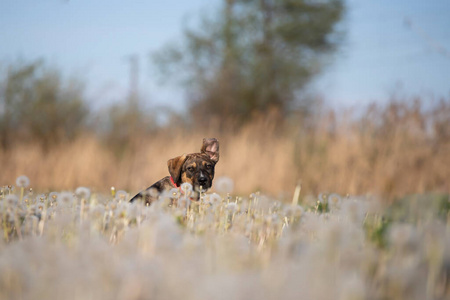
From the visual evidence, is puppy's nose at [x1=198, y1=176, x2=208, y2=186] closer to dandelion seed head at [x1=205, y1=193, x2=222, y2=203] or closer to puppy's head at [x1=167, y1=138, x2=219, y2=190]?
puppy's head at [x1=167, y1=138, x2=219, y2=190]

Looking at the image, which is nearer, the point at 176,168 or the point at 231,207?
the point at 231,207

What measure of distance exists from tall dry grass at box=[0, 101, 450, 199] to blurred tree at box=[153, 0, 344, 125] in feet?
24.9

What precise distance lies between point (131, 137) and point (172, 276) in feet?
37.4

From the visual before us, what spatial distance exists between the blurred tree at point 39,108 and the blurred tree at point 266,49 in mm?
6409

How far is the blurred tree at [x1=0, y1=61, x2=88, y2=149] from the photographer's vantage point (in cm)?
1328

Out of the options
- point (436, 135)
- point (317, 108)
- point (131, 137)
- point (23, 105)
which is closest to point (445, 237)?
point (436, 135)

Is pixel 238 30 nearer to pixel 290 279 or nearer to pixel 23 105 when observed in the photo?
pixel 23 105

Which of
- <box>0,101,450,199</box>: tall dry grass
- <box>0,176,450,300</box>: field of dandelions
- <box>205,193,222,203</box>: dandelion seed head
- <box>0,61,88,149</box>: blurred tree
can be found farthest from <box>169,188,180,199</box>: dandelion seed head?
<box>0,61,88,149</box>: blurred tree

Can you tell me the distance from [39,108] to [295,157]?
7889 mm

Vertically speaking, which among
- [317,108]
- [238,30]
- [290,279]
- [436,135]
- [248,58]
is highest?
[238,30]

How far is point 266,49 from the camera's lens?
910 inches

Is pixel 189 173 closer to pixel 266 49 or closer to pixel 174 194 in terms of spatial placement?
pixel 174 194

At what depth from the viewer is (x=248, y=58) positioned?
2253 centimetres

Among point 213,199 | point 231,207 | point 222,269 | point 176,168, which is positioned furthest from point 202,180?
point 222,269
